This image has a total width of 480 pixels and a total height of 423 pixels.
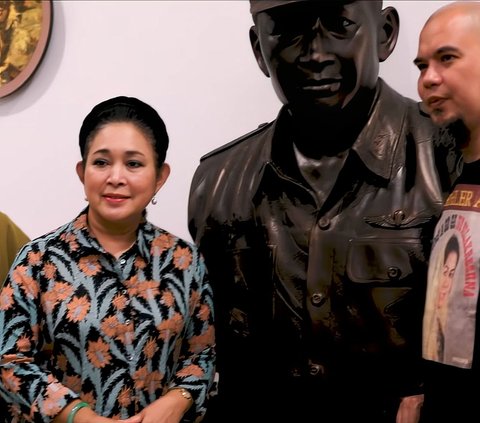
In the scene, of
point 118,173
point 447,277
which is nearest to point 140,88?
point 118,173

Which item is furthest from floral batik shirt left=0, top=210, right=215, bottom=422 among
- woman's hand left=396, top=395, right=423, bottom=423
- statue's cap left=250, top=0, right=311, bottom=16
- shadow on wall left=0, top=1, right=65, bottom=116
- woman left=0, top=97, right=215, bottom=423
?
shadow on wall left=0, top=1, right=65, bottom=116

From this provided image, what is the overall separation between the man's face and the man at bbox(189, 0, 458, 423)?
0.20 m

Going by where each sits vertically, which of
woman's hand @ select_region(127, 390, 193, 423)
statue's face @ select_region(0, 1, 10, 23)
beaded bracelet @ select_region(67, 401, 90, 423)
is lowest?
woman's hand @ select_region(127, 390, 193, 423)

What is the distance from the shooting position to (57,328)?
3.39ft

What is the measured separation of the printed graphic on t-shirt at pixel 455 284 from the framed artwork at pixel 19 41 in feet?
3.77

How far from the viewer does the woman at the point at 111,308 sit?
1.03m

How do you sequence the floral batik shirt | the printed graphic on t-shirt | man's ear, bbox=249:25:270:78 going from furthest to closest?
man's ear, bbox=249:25:270:78, the floral batik shirt, the printed graphic on t-shirt

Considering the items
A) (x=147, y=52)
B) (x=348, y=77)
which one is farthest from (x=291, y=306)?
(x=147, y=52)

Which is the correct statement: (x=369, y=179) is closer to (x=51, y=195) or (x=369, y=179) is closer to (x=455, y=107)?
(x=455, y=107)

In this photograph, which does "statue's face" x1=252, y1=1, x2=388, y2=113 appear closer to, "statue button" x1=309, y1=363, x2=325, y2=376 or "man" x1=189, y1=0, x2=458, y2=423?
"man" x1=189, y1=0, x2=458, y2=423

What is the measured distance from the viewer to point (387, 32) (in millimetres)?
1196

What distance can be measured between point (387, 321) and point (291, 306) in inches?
6.4

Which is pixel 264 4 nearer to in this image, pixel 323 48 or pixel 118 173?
pixel 323 48

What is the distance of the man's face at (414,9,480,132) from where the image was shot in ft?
3.01
